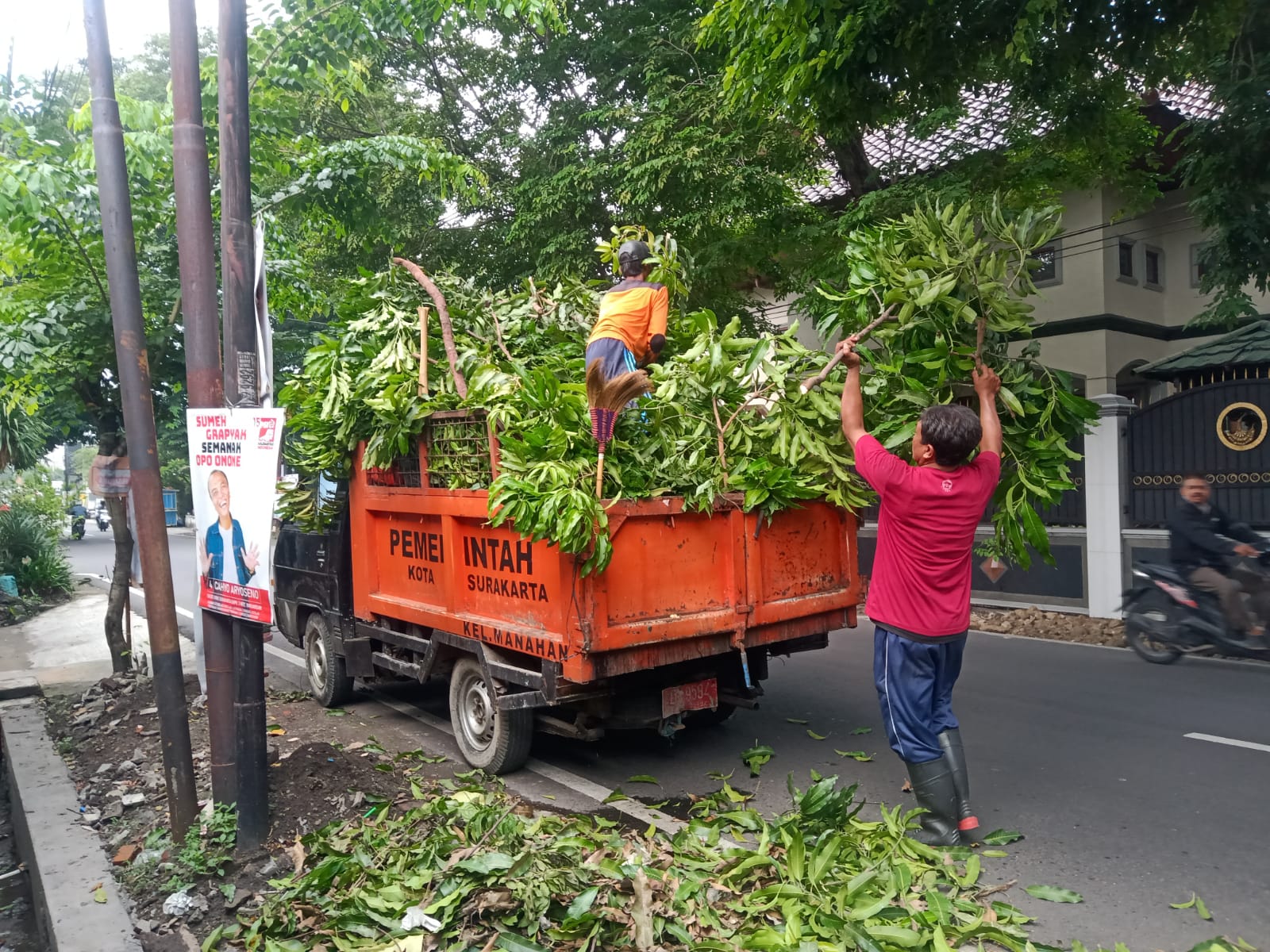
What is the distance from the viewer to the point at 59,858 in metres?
4.29

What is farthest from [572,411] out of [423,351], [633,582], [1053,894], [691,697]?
[1053,894]

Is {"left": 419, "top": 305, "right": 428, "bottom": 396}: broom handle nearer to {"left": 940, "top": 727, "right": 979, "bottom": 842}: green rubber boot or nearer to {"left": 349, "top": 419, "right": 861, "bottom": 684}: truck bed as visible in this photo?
{"left": 349, "top": 419, "right": 861, "bottom": 684}: truck bed

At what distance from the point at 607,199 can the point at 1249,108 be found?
7749 mm

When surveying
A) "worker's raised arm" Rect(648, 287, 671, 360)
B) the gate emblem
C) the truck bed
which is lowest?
the truck bed

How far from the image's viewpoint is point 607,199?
12.2 meters

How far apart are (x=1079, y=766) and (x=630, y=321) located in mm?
3708

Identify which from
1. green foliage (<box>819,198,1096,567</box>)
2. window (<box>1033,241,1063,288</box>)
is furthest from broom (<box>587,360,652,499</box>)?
window (<box>1033,241,1063,288</box>)

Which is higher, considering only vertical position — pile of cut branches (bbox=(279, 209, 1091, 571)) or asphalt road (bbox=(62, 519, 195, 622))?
pile of cut branches (bbox=(279, 209, 1091, 571))

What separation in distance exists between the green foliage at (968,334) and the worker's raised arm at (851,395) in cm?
34

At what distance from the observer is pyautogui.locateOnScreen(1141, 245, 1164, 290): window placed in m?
18.1

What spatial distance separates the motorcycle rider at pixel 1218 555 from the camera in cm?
798

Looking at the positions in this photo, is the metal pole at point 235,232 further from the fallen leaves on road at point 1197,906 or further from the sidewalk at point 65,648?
the fallen leaves on road at point 1197,906

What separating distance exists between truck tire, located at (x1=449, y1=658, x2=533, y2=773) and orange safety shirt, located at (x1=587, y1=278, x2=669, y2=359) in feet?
6.89

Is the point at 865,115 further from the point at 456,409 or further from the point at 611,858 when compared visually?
the point at 611,858
